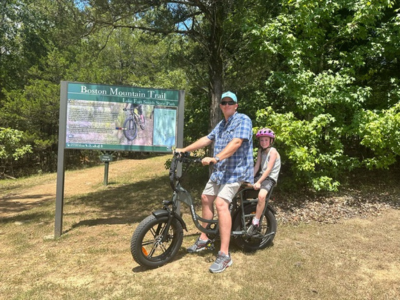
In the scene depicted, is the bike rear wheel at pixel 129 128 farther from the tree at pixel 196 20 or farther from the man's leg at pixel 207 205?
the tree at pixel 196 20

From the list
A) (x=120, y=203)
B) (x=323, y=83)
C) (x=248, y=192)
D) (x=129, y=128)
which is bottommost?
(x=120, y=203)

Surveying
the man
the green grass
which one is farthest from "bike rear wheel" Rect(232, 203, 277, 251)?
the man

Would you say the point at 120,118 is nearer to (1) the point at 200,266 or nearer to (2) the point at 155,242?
(2) the point at 155,242

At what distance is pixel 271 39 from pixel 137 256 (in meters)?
4.73

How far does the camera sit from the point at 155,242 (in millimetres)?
3244

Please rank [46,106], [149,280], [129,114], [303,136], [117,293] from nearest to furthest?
1. [117,293]
2. [149,280]
3. [129,114]
4. [303,136]
5. [46,106]

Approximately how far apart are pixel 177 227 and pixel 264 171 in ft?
4.10

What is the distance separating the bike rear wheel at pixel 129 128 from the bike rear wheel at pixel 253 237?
6.91ft

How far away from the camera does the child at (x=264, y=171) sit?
3.58 meters

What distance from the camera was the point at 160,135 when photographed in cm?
479

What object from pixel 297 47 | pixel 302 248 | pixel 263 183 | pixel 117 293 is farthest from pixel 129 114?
pixel 297 47

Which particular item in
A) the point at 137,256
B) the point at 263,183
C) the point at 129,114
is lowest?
the point at 137,256

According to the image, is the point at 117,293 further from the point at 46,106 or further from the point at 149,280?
the point at 46,106

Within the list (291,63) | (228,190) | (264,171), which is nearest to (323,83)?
(291,63)
